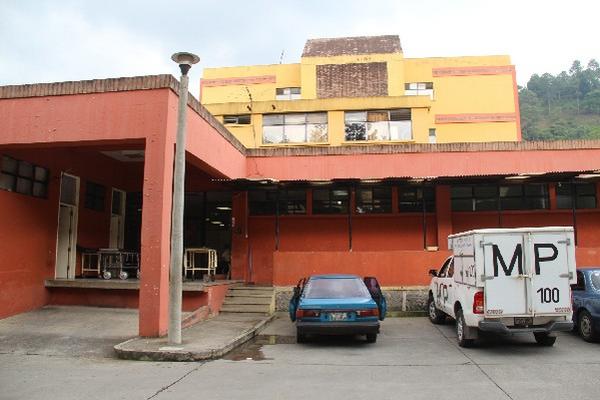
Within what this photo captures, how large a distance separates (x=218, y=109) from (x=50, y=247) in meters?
17.3

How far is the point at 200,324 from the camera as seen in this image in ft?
40.0

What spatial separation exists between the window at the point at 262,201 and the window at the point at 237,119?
11734 mm

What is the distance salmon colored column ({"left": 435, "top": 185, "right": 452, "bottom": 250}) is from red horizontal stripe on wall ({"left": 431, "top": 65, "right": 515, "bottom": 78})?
65.6ft

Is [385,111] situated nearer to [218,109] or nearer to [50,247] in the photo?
[218,109]

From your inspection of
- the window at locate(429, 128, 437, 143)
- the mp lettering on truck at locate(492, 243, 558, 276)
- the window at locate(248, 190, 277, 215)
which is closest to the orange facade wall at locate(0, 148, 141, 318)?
the window at locate(248, 190, 277, 215)

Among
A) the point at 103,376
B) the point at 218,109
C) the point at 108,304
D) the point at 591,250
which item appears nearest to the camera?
the point at 103,376

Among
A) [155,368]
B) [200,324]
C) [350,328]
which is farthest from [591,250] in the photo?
[155,368]

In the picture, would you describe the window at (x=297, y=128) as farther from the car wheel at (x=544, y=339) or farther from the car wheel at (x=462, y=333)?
the car wheel at (x=544, y=339)

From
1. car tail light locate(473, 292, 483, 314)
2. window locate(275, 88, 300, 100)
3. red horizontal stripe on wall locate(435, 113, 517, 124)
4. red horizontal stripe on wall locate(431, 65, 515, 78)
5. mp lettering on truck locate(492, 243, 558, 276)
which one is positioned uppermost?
red horizontal stripe on wall locate(431, 65, 515, 78)

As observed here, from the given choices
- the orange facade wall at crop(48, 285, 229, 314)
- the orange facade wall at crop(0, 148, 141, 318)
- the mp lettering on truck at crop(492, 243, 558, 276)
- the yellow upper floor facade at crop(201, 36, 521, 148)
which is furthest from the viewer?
the yellow upper floor facade at crop(201, 36, 521, 148)

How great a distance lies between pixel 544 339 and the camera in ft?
32.7

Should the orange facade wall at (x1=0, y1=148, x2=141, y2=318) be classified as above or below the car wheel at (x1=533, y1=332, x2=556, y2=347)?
above

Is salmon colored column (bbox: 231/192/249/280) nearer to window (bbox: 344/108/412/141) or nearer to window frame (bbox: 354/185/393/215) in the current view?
window frame (bbox: 354/185/393/215)

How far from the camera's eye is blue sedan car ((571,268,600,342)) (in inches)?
393
